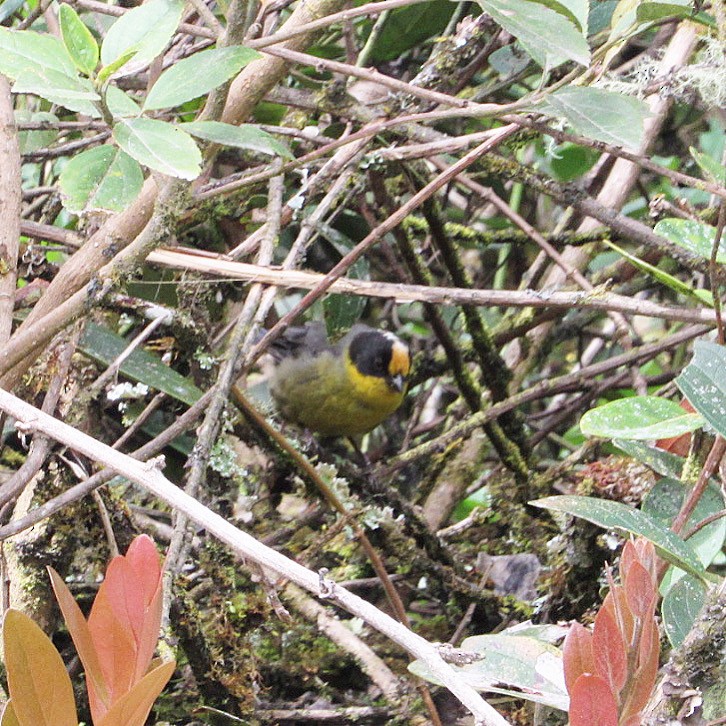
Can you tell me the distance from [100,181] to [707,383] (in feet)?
2.35

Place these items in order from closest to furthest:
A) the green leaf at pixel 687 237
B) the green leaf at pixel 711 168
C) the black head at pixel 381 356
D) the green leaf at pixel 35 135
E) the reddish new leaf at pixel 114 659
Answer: the reddish new leaf at pixel 114 659 → the green leaf at pixel 687 237 → the green leaf at pixel 711 168 → the green leaf at pixel 35 135 → the black head at pixel 381 356

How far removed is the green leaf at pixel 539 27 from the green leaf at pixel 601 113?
0.23ft

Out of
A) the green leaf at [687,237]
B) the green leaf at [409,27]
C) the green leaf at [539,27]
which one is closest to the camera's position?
the green leaf at [539,27]

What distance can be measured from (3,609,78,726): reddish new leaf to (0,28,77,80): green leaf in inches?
23.4

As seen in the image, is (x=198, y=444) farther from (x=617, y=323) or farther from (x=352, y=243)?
(x=617, y=323)

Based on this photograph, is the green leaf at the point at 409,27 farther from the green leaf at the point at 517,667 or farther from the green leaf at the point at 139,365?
the green leaf at the point at 517,667

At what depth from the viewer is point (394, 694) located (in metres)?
1.49

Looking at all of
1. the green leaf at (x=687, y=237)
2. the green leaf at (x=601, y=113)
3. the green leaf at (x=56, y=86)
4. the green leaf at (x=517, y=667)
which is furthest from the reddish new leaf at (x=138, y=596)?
the green leaf at (x=687, y=237)

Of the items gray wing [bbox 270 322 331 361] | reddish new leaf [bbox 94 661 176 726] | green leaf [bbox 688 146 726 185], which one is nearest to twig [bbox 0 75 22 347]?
reddish new leaf [bbox 94 661 176 726]

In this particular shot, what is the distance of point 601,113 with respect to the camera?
121 centimetres

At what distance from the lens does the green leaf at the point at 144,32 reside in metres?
1.12

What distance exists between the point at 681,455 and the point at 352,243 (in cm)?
118

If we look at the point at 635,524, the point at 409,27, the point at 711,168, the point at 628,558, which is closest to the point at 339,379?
the point at 409,27

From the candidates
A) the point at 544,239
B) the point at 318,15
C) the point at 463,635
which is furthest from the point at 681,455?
the point at 544,239
